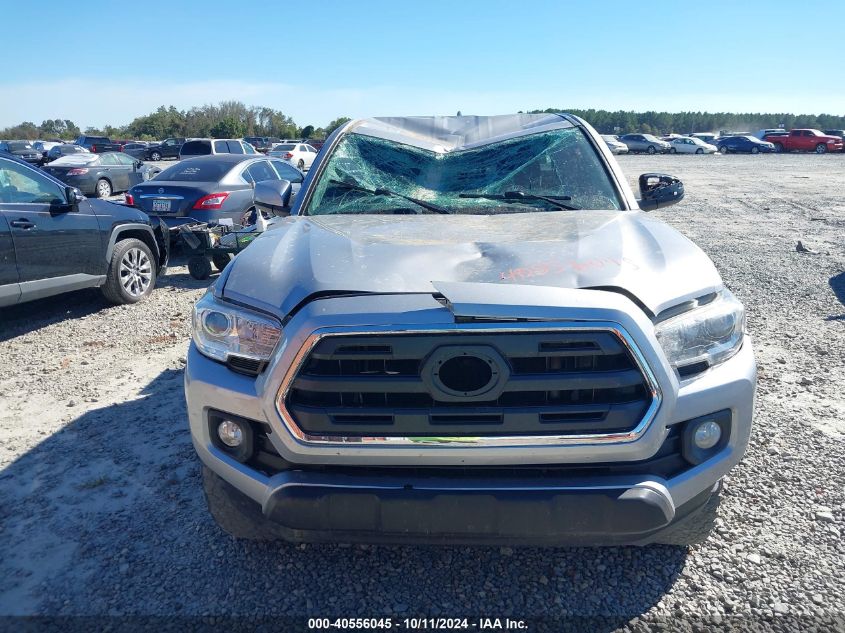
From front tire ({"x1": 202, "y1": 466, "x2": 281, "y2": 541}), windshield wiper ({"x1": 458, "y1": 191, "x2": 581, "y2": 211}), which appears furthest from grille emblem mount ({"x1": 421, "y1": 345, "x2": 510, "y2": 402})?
windshield wiper ({"x1": 458, "y1": 191, "x2": 581, "y2": 211})

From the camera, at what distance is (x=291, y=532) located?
7.52 feet

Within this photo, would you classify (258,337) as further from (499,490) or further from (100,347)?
(100,347)

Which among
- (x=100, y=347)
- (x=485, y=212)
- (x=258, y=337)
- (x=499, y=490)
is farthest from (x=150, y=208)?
(x=499, y=490)

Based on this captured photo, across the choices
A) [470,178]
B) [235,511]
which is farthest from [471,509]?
[470,178]

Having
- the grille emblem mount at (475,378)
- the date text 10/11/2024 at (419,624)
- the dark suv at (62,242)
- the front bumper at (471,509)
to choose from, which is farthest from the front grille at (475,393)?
the dark suv at (62,242)

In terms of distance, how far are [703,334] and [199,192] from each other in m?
8.26

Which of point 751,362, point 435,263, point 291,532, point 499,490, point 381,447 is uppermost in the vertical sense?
point 435,263

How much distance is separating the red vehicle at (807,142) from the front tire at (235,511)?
2136 inches

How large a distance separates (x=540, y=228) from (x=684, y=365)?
110 cm

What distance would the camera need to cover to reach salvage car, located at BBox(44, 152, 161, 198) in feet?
60.6

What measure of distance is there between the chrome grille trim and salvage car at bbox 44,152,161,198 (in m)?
17.9

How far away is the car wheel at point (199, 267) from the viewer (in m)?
8.22

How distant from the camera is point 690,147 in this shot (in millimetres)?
48000

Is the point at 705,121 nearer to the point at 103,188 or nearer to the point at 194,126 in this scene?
the point at 194,126
